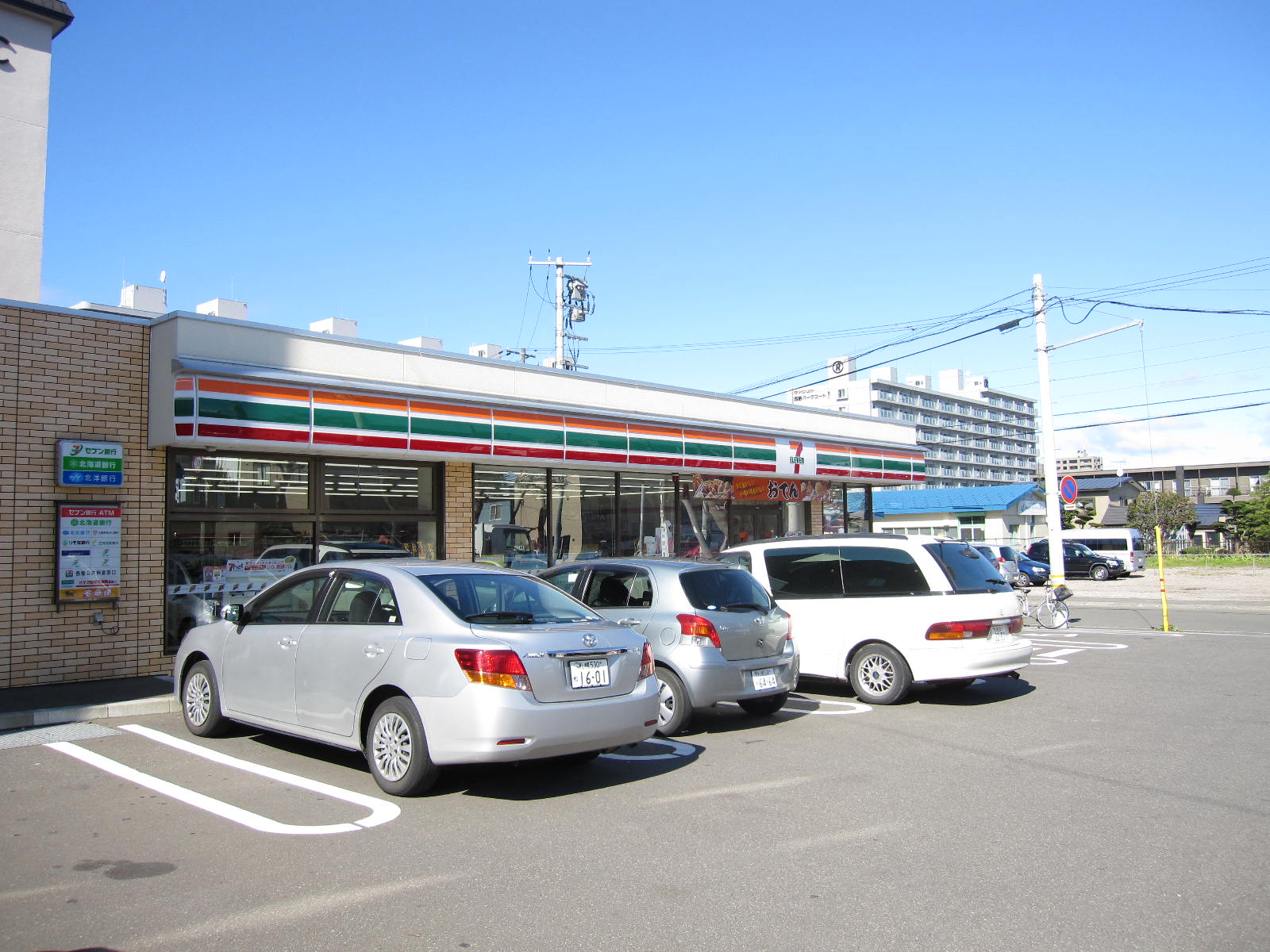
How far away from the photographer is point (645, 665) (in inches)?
272

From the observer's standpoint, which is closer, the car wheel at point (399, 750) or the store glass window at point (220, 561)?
the car wheel at point (399, 750)

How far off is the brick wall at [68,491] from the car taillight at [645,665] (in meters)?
7.14

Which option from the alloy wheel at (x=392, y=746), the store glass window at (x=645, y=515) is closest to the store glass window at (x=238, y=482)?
the store glass window at (x=645, y=515)

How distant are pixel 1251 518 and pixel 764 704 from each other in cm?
7390

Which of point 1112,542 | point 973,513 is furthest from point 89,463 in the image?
point 973,513

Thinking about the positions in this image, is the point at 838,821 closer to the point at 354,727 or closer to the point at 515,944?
the point at 515,944

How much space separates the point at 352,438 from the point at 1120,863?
9.74 m

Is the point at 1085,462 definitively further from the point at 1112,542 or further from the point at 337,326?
the point at 337,326

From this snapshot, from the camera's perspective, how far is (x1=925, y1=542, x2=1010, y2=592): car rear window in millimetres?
10141

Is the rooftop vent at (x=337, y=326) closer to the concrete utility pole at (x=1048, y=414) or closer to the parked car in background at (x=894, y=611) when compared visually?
the parked car in background at (x=894, y=611)

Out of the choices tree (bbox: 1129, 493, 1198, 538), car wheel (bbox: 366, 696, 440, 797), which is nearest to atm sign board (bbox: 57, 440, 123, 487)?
car wheel (bbox: 366, 696, 440, 797)

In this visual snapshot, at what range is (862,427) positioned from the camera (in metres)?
22.4


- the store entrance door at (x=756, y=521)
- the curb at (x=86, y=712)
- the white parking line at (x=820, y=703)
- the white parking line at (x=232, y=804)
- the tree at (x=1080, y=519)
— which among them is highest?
the tree at (x=1080, y=519)

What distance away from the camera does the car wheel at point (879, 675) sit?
9.98 metres
